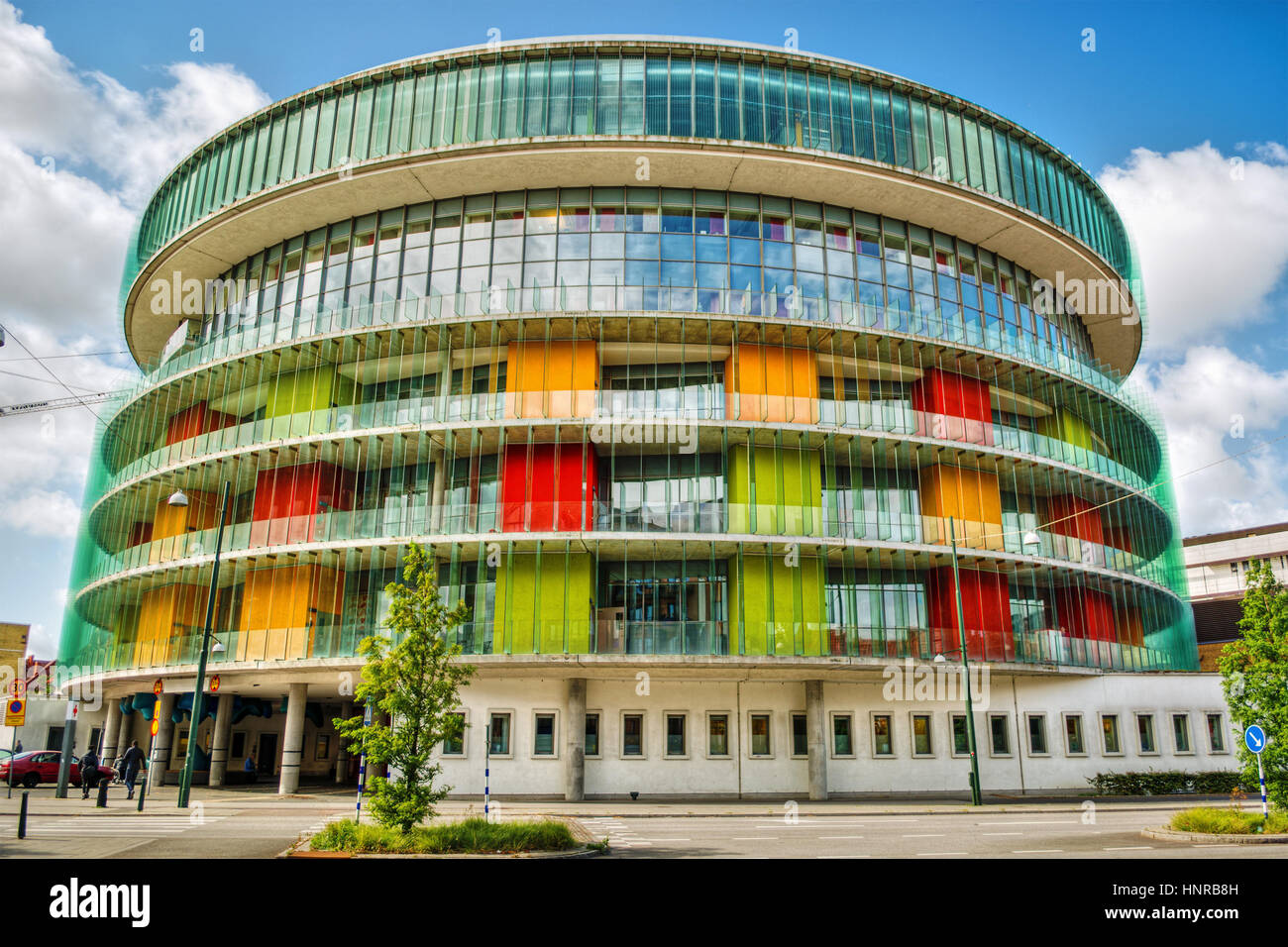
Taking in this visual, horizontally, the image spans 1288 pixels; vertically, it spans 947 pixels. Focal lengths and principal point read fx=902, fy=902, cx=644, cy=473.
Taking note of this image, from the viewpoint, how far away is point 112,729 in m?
41.5

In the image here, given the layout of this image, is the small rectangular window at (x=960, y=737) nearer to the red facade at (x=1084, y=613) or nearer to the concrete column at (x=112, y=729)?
the red facade at (x=1084, y=613)

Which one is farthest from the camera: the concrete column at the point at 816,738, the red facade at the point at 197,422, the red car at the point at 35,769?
the red facade at the point at 197,422

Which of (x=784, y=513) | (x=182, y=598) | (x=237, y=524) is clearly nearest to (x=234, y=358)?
(x=237, y=524)

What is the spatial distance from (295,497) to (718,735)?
55.9ft

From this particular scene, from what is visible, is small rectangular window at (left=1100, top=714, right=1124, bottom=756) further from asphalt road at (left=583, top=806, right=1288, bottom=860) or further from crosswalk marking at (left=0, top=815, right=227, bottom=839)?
crosswalk marking at (left=0, top=815, right=227, bottom=839)

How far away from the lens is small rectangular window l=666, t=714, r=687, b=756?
29.2 m

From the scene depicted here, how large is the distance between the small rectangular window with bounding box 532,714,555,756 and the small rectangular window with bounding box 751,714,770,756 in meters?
6.57

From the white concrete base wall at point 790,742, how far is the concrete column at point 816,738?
66 cm

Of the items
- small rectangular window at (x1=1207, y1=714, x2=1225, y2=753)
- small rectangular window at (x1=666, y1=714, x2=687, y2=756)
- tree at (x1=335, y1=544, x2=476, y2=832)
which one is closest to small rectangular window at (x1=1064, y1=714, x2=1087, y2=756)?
small rectangular window at (x1=1207, y1=714, x2=1225, y2=753)

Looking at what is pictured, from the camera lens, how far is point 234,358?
3447 cm

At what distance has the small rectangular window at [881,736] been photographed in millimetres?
30297

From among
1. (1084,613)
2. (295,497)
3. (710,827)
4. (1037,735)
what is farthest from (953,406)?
(295,497)

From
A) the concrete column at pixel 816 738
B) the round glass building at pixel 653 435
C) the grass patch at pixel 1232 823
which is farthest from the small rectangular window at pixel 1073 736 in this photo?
the grass patch at pixel 1232 823
